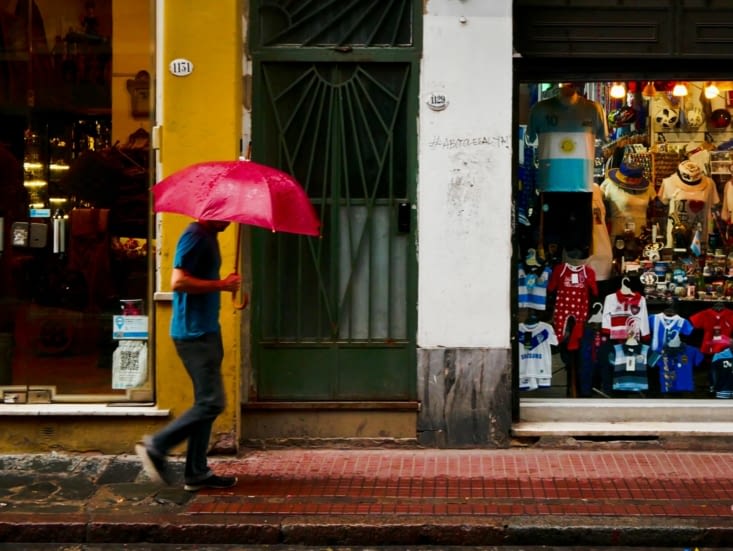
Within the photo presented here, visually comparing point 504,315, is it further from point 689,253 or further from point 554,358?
point 689,253

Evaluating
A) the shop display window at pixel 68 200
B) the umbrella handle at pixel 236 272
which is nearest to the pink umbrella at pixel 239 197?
the umbrella handle at pixel 236 272

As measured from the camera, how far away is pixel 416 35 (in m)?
8.60

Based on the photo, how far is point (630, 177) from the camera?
9531mm

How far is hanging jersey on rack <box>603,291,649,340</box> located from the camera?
9492 mm

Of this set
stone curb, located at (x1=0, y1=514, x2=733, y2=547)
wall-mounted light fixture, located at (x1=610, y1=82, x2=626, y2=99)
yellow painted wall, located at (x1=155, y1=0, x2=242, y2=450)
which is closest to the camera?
stone curb, located at (x1=0, y1=514, x2=733, y2=547)

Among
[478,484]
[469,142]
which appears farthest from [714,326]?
[478,484]

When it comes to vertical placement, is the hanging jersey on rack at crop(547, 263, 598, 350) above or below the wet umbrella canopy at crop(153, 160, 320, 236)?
below

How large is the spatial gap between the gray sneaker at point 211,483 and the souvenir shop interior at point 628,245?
2866 millimetres

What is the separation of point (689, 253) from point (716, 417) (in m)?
1.42

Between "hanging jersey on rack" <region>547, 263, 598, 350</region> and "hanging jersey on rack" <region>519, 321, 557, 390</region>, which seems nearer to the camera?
"hanging jersey on rack" <region>519, 321, 557, 390</region>

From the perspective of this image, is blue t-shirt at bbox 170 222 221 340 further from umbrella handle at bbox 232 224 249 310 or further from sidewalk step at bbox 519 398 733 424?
sidewalk step at bbox 519 398 733 424

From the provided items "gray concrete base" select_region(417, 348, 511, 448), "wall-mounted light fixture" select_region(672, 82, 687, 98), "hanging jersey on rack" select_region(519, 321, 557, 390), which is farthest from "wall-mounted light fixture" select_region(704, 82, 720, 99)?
"gray concrete base" select_region(417, 348, 511, 448)

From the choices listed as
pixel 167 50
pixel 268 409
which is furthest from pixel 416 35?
pixel 268 409

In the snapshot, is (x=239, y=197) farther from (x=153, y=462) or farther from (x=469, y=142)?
(x=469, y=142)
